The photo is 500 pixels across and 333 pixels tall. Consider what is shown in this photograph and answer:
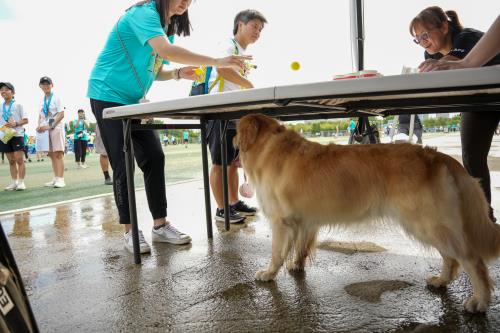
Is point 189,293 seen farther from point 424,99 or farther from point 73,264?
point 424,99

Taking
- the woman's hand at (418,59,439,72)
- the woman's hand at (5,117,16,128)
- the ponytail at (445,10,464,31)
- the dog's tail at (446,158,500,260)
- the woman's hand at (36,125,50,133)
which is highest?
the ponytail at (445,10,464,31)

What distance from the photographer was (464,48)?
242 centimetres

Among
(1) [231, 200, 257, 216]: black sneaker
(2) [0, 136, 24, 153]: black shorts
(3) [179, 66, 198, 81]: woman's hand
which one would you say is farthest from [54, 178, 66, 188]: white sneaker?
(3) [179, 66, 198, 81]: woman's hand

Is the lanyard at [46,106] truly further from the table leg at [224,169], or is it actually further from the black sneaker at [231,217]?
the table leg at [224,169]

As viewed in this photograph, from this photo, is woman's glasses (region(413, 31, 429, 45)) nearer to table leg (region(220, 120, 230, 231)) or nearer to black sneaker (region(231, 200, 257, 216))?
table leg (region(220, 120, 230, 231))

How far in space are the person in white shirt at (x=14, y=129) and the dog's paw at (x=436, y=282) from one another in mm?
7440

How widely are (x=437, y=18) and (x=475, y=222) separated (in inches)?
64.4

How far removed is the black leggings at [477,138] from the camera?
8.23 ft

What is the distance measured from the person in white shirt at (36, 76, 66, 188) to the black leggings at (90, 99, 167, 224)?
16.7 ft

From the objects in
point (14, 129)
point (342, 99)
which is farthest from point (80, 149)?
point (342, 99)

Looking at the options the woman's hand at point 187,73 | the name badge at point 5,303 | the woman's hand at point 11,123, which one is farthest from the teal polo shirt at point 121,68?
the woman's hand at point 11,123

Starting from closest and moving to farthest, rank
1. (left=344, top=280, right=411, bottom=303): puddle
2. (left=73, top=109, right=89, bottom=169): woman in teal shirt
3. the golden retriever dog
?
the golden retriever dog < (left=344, top=280, right=411, bottom=303): puddle < (left=73, top=109, right=89, bottom=169): woman in teal shirt

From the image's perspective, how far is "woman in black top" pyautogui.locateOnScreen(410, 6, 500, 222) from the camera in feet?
8.16

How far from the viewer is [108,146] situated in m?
2.88
